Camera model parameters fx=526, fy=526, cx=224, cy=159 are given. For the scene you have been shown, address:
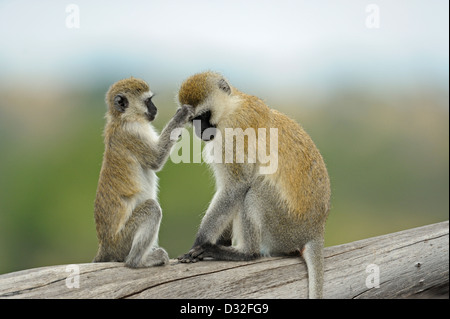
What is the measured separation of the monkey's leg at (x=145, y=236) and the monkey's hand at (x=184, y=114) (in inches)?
25.6

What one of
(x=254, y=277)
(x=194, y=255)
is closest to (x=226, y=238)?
(x=194, y=255)

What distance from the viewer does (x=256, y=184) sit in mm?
4180

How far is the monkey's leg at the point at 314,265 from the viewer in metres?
4.02

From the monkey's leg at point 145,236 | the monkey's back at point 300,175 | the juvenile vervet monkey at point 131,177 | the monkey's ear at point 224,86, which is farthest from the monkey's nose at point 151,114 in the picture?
the monkey's back at point 300,175

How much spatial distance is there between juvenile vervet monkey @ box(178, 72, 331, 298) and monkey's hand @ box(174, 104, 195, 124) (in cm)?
5

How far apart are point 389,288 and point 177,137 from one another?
91.3 inches

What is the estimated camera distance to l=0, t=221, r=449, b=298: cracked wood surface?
362cm

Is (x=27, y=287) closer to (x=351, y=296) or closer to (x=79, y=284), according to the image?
(x=79, y=284)

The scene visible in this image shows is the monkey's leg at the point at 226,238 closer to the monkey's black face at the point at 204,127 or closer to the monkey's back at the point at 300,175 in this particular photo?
the monkey's back at the point at 300,175

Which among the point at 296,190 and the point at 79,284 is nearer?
the point at 79,284

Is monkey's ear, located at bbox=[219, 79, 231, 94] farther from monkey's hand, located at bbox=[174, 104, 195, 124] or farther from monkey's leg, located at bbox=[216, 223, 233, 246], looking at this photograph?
monkey's leg, located at bbox=[216, 223, 233, 246]

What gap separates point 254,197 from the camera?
4.16m
